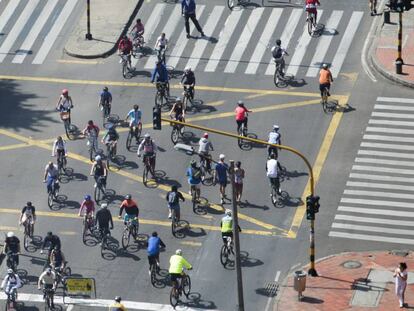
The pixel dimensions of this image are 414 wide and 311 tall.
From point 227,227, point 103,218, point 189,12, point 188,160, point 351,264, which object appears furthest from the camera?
point 189,12

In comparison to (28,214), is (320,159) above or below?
above

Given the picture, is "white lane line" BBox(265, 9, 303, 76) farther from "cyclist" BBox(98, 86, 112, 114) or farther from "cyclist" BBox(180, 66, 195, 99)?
"cyclist" BBox(98, 86, 112, 114)

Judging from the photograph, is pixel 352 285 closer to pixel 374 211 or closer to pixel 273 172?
pixel 374 211

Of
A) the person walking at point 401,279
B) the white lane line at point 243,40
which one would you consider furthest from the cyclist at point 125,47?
the person walking at point 401,279

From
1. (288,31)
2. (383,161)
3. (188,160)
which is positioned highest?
(288,31)

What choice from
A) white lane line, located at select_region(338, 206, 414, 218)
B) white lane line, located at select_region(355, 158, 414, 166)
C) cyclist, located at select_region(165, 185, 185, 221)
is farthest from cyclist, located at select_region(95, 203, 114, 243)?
white lane line, located at select_region(355, 158, 414, 166)

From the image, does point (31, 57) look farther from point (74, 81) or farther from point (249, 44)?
point (249, 44)

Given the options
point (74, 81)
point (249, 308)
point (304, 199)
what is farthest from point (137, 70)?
point (249, 308)

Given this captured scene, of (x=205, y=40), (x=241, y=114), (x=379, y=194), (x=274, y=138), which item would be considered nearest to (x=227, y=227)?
(x=274, y=138)
